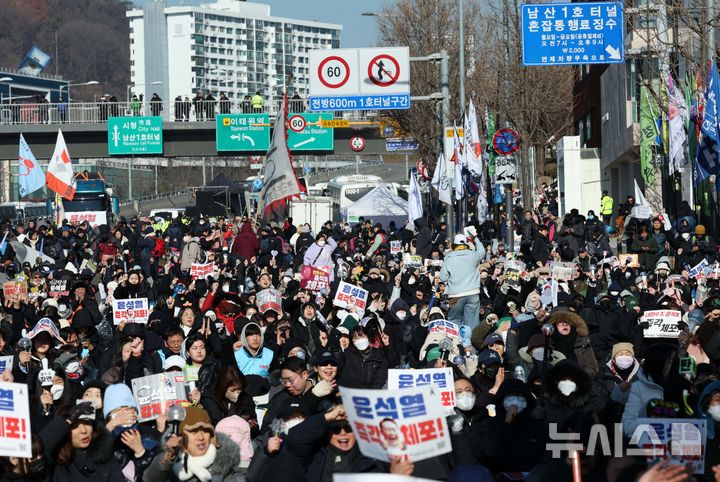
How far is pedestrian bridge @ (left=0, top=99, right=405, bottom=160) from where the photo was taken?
56094 mm

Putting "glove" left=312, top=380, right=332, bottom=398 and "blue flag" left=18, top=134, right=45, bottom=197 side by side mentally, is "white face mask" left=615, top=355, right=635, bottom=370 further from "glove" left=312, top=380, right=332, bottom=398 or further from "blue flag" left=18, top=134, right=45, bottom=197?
→ "blue flag" left=18, top=134, right=45, bottom=197

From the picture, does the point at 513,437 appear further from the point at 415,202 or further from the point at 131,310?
the point at 415,202

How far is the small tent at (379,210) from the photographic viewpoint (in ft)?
146

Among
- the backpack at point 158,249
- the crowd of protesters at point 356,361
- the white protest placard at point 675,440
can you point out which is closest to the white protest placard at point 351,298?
the crowd of protesters at point 356,361

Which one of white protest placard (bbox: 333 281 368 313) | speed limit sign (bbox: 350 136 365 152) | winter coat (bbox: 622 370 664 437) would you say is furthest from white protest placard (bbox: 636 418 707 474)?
speed limit sign (bbox: 350 136 365 152)

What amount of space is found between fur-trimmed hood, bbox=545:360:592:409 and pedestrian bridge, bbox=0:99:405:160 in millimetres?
47117

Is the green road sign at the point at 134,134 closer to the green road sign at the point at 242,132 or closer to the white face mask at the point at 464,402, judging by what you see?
the green road sign at the point at 242,132

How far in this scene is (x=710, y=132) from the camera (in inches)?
840

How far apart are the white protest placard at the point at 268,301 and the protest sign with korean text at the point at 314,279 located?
3.79 meters

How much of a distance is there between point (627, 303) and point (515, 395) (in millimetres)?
8169

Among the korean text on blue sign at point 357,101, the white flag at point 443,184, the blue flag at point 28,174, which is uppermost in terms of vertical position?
the korean text on blue sign at point 357,101

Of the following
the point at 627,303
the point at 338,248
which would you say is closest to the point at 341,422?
the point at 627,303

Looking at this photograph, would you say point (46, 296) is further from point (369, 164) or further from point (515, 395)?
point (369, 164)

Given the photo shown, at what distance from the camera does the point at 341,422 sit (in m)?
8.30
